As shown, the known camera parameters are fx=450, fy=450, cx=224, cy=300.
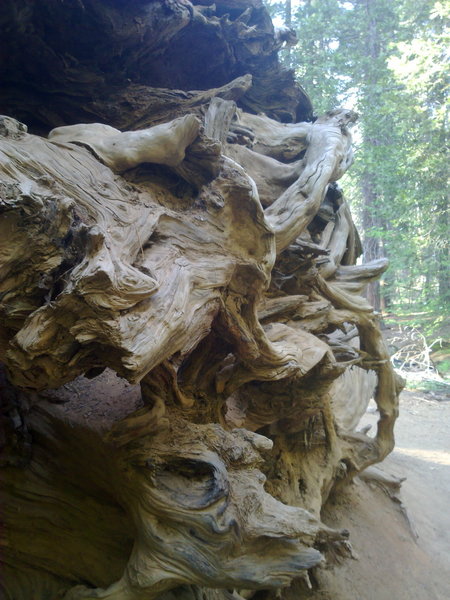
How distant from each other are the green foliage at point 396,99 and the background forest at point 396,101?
0.03 metres

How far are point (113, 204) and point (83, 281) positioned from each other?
2.58ft

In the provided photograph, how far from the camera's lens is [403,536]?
468 cm

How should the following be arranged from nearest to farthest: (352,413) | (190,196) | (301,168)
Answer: (190,196)
(301,168)
(352,413)

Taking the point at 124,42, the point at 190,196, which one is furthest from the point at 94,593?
the point at 124,42

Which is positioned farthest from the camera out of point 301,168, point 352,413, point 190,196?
point 352,413

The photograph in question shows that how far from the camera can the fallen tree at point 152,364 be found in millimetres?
1662

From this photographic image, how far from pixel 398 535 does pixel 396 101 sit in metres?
10.9

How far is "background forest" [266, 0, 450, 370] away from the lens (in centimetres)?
1116

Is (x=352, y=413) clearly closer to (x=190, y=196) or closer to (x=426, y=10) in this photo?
(x=190, y=196)

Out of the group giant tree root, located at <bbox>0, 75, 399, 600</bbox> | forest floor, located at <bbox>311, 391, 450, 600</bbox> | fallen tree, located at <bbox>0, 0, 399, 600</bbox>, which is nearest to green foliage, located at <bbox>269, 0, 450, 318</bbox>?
forest floor, located at <bbox>311, 391, 450, 600</bbox>

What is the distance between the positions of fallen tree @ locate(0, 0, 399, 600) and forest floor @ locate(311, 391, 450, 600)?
665 millimetres

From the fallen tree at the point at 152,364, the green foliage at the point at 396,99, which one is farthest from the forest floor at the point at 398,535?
the green foliage at the point at 396,99

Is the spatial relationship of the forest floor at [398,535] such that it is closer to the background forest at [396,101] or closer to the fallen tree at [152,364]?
the fallen tree at [152,364]

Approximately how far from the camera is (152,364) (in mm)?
1754
